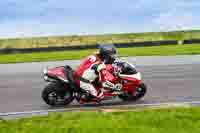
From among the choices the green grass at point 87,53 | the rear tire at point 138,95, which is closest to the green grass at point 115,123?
the rear tire at point 138,95

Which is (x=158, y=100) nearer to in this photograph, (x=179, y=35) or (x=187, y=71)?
(x=187, y=71)

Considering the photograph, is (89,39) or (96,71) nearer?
(96,71)

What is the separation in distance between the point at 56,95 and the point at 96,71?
1.00 m

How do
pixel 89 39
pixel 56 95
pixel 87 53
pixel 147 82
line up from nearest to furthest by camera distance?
1. pixel 56 95
2. pixel 147 82
3. pixel 87 53
4. pixel 89 39

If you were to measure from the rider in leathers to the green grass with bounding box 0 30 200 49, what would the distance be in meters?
23.5

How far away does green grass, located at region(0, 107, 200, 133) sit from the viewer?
860cm

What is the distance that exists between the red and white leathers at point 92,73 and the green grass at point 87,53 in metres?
13.3

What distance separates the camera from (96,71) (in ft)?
39.9

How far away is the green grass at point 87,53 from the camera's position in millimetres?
26203

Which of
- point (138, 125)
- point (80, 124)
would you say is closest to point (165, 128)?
point (138, 125)

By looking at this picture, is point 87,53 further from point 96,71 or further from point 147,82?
point 96,71

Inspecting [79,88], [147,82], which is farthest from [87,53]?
[79,88]

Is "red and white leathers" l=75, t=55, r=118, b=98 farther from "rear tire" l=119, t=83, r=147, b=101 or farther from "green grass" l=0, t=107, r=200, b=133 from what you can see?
"green grass" l=0, t=107, r=200, b=133

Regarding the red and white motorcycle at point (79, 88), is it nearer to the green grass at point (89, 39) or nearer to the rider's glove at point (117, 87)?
the rider's glove at point (117, 87)
